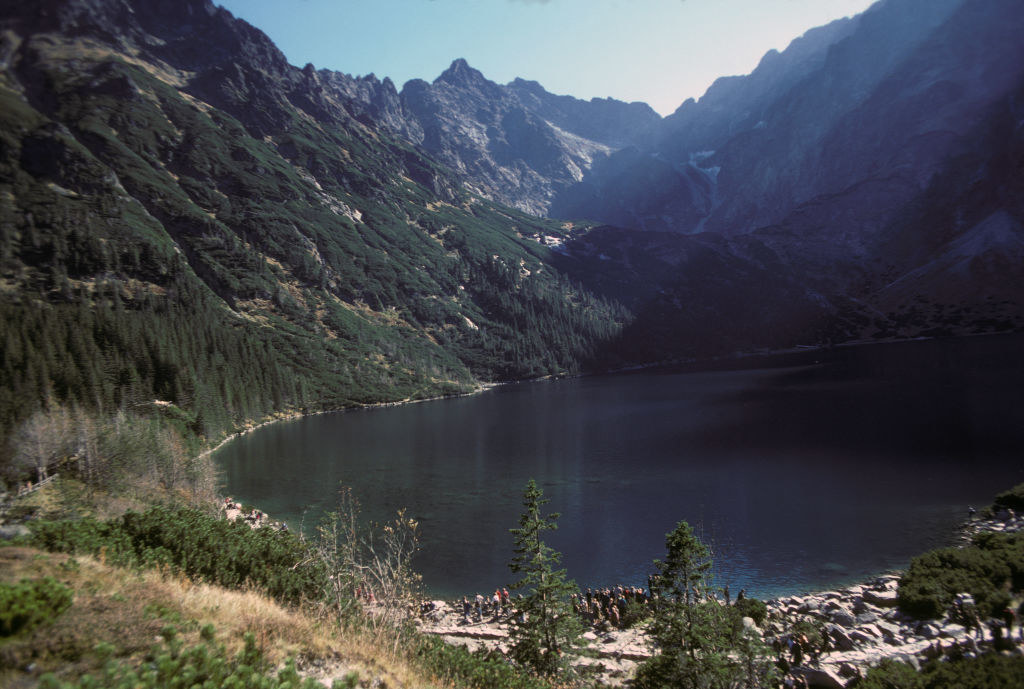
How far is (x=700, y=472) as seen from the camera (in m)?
60.3

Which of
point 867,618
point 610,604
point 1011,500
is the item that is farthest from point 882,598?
point 1011,500

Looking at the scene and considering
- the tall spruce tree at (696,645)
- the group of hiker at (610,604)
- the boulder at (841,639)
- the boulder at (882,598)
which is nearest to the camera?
the tall spruce tree at (696,645)

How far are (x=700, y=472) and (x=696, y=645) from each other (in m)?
45.8

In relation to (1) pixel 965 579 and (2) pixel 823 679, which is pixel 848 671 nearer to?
(2) pixel 823 679

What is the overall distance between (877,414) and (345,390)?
13325 centimetres

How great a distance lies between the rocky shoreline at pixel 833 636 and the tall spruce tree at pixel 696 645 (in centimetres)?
321

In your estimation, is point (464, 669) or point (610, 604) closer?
point (464, 669)

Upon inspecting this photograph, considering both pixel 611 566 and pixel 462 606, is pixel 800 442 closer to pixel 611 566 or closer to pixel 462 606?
pixel 611 566

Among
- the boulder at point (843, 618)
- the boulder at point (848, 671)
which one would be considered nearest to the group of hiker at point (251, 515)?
the boulder at point (843, 618)

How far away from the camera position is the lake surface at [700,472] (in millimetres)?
40031

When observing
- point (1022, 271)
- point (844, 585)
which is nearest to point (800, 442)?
point (844, 585)

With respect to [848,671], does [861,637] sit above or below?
below

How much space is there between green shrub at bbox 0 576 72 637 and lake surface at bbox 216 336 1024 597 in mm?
18020

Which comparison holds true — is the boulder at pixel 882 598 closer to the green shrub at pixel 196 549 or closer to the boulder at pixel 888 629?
the boulder at pixel 888 629
